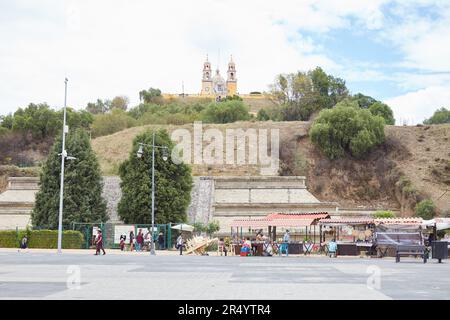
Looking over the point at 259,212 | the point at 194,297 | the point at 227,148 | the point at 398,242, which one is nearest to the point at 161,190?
the point at 259,212

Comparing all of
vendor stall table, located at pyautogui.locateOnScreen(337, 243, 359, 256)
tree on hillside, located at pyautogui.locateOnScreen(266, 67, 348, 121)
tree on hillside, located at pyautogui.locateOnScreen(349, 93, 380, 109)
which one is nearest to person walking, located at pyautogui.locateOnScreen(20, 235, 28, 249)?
vendor stall table, located at pyautogui.locateOnScreen(337, 243, 359, 256)

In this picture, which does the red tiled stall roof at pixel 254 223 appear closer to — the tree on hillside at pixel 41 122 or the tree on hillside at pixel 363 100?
the tree on hillside at pixel 41 122

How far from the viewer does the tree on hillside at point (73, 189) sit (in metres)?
56.5

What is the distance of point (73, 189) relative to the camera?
57531 mm

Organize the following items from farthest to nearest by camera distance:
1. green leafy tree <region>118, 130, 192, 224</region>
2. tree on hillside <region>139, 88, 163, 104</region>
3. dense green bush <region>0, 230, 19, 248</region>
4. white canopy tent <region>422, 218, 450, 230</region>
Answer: tree on hillside <region>139, 88, 163, 104</region>, green leafy tree <region>118, 130, 192, 224</region>, dense green bush <region>0, 230, 19, 248</region>, white canopy tent <region>422, 218, 450, 230</region>

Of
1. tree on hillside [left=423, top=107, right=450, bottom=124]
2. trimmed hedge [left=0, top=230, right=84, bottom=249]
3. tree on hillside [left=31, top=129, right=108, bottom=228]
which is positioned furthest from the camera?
tree on hillside [left=423, top=107, right=450, bottom=124]

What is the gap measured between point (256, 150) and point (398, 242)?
54.1m

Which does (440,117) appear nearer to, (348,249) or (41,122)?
(41,122)

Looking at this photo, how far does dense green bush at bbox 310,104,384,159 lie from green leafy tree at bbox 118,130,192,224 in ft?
108

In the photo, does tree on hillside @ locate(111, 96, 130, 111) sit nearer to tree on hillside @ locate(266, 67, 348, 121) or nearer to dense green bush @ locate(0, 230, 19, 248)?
tree on hillside @ locate(266, 67, 348, 121)

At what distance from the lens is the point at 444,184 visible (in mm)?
86375

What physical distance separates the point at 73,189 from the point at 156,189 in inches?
264

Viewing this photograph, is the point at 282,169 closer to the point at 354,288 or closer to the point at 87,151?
→ the point at 87,151

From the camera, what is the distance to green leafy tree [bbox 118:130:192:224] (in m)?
58.5
